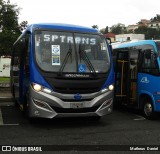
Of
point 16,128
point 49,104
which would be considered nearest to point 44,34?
point 49,104

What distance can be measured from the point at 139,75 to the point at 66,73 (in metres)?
3.36

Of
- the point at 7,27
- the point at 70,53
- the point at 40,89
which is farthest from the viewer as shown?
the point at 7,27

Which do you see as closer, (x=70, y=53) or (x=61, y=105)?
(x=61, y=105)

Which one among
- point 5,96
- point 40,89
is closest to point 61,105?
point 40,89

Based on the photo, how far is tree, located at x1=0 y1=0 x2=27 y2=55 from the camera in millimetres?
20203

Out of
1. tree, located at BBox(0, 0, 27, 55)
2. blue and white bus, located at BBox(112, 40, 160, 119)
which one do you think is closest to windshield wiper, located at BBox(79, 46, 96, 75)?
blue and white bus, located at BBox(112, 40, 160, 119)

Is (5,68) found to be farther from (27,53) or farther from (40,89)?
(40,89)

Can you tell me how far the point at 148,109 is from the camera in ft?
36.7

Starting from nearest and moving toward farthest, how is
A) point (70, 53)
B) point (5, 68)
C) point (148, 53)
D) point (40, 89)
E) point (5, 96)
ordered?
point (40, 89) → point (70, 53) → point (148, 53) → point (5, 96) → point (5, 68)

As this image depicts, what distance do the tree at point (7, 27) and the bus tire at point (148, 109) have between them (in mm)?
10955

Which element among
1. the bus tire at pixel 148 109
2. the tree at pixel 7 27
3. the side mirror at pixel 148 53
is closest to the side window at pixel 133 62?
the side mirror at pixel 148 53

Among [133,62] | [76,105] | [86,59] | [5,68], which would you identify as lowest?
[5,68]

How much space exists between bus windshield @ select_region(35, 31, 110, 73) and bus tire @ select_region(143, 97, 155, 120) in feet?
6.92

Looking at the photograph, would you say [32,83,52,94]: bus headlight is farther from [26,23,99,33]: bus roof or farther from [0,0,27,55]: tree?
[0,0,27,55]: tree
